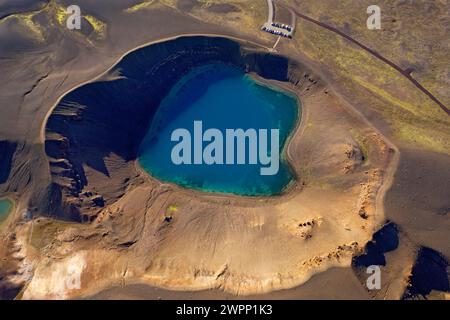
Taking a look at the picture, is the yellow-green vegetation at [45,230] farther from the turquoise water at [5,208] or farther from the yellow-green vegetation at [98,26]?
the yellow-green vegetation at [98,26]

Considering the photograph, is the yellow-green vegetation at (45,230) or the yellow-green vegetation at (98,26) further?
the yellow-green vegetation at (98,26)

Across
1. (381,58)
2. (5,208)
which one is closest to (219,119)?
(381,58)

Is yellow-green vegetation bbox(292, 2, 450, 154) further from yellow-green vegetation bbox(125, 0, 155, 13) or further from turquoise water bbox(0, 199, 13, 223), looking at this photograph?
turquoise water bbox(0, 199, 13, 223)

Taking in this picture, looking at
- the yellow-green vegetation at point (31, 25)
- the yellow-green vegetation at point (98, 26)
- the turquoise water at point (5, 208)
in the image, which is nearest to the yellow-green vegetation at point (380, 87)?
the yellow-green vegetation at point (98, 26)

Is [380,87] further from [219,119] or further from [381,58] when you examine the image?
[219,119]

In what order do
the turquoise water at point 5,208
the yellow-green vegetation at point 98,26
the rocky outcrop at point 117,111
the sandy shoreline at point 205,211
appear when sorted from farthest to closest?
the yellow-green vegetation at point 98,26
the rocky outcrop at point 117,111
the turquoise water at point 5,208
the sandy shoreline at point 205,211

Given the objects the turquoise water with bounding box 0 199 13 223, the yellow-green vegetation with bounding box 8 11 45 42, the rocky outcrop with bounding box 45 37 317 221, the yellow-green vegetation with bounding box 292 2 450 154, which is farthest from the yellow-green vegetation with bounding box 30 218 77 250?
the yellow-green vegetation with bounding box 292 2 450 154
